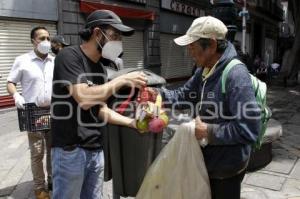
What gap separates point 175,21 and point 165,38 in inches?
46.6

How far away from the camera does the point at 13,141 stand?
702cm

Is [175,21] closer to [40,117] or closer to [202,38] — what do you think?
[40,117]

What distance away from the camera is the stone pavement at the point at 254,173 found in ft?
14.9

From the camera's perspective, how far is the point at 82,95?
94.6 inches

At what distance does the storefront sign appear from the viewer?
18297mm

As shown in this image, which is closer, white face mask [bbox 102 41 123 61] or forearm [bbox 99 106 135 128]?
white face mask [bbox 102 41 123 61]

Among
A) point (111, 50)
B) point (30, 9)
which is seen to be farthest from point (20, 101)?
point (30, 9)

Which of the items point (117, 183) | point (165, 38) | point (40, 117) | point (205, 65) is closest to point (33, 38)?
point (40, 117)

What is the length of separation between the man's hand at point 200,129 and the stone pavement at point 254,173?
2203 mm

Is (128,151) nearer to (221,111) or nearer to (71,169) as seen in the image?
(71,169)

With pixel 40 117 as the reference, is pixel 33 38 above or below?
above

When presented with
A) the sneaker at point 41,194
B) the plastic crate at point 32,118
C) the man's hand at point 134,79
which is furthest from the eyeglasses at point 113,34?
the sneaker at point 41,194

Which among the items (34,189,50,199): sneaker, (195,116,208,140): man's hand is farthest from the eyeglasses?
(34,189,50,199): sneaker

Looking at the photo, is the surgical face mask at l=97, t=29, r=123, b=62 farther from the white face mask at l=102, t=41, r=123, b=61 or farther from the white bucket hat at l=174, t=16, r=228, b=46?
the white bucket hat at l=174, t=16, r=228, b=46
